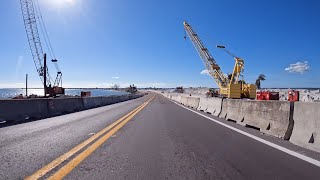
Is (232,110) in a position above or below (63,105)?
below

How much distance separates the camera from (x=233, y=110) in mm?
18094

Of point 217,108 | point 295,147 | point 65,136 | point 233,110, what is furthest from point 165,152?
point 217,108

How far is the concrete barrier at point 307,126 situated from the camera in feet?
29.2

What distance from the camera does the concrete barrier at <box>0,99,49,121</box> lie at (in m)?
A: 16.8

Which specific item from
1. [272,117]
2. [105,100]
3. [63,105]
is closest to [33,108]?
[63,105]

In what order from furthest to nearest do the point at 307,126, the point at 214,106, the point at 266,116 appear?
1. the point at 214,106
2. the point at 266,116
3. the point at 307,126

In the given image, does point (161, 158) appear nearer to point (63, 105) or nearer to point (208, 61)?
point (63, 105)

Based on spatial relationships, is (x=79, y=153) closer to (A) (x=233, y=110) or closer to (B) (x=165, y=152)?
(B) (x=165, y=152)

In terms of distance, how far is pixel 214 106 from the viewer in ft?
78.1

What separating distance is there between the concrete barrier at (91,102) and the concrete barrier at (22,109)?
11076 mm

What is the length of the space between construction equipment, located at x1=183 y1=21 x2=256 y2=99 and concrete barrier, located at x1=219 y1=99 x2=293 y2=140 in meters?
36.4

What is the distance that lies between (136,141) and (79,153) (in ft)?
8.06

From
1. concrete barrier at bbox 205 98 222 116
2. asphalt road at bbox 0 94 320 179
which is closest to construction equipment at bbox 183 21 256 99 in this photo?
concrete barrier at bbox 205 98 222 116

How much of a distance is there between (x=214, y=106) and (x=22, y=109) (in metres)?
11.5
